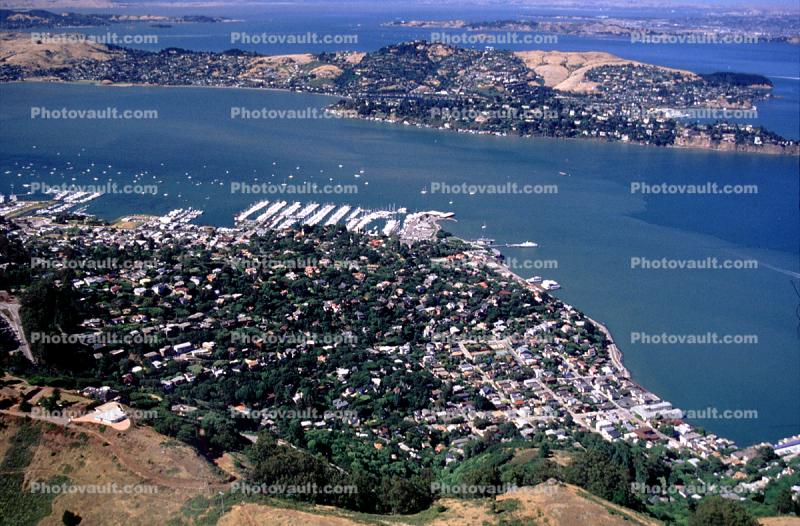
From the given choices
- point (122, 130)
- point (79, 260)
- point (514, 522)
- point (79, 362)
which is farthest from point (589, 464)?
point (122, 130)
